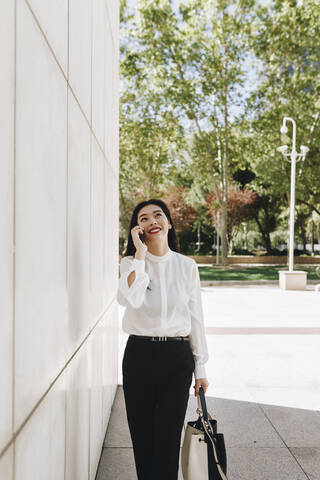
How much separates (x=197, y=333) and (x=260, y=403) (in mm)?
2645

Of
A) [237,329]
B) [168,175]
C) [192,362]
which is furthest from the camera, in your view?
[168,175]

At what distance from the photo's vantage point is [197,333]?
286 cm

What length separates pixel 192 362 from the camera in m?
2.78

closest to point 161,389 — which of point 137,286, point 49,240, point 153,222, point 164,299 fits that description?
point 164,299

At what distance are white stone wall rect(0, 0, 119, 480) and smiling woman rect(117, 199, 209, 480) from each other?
0.33 metres

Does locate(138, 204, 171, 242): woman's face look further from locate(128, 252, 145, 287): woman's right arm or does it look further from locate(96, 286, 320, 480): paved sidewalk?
locate(96, 286, 320, 480): paved sidewalk

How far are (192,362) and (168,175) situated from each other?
2920 cm

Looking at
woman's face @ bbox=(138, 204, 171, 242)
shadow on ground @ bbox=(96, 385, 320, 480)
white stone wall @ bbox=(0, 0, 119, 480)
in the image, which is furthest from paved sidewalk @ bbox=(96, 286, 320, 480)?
woman's face @ bbox=(138, 204, 171, 242)

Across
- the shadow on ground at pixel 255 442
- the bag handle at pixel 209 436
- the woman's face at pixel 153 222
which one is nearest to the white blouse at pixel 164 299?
the woman's face at pixel 153 222

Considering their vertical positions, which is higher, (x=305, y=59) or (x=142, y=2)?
(x=142, y=2)

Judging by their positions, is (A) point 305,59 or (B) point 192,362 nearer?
(B) point 192,362

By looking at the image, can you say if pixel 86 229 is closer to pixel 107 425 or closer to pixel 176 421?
pixel 176 421

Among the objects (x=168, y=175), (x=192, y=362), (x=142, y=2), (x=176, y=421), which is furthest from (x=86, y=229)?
(x=168, y=175)

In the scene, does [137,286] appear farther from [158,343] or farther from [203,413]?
[203,413]
